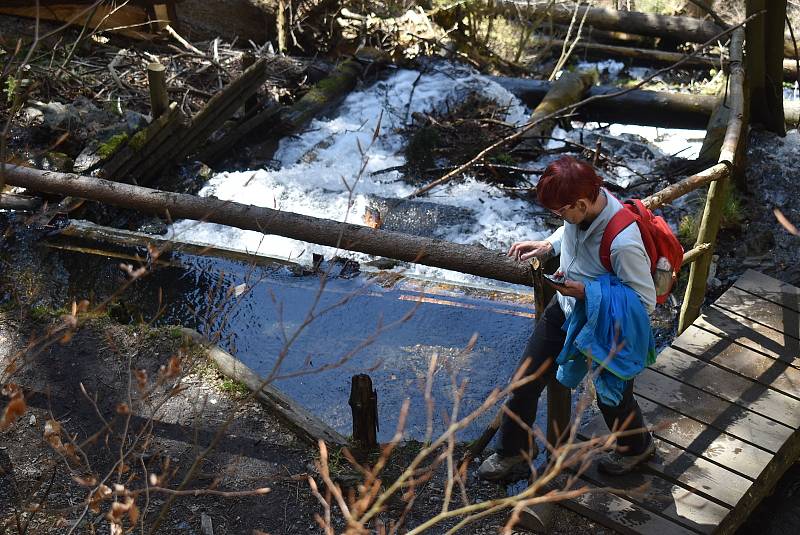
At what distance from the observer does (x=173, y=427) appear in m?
4.26

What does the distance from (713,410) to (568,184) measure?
74.6 inches

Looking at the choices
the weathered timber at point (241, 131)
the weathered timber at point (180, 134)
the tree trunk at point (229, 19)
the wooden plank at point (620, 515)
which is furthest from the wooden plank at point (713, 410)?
the tree trunk at point (229, 19)

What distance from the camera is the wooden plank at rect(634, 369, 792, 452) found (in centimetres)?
410

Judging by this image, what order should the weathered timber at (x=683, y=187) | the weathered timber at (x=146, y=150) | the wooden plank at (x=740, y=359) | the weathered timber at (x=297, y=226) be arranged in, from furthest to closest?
the weathered timber at (x=146, y=150) < the wooden plank at (x=740, y=359) < the weathered timber at (x=683, y=187) < the weathered timber at (x=297, y=226)

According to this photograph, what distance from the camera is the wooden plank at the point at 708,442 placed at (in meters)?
3.90

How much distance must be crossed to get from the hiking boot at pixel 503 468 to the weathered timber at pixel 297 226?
3.02ft

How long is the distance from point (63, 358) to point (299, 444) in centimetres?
162

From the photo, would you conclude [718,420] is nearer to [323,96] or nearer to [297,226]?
[297,226]

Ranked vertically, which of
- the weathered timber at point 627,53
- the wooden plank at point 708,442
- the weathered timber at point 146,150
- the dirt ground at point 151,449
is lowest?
the weathered timber at point 146,150

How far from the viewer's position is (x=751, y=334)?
16.2ft

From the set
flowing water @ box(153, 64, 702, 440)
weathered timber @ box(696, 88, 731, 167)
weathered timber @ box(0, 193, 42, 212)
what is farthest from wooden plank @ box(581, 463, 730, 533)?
weathered timber @ box(0, 193, 42, 212)

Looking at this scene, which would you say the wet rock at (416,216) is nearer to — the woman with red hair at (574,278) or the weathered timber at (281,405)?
the weathered timber at (281,405)

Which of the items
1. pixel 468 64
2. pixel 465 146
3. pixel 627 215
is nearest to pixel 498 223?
pixel 465 146

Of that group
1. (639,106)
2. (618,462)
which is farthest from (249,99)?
(618,462)
